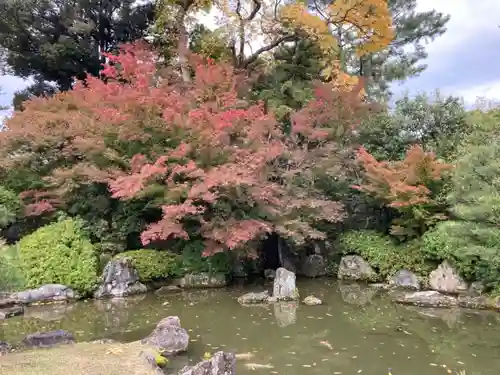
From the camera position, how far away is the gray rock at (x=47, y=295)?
967 cm

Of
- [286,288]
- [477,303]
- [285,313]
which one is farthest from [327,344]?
[477,303]

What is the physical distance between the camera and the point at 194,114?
10.8m

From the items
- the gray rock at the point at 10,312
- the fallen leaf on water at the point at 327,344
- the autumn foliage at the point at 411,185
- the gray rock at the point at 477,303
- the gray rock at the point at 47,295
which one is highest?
the autumn foliage at the point at 411,185

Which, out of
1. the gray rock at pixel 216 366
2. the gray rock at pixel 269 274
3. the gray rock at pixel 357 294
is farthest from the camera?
the gray rock at pixel 269 274

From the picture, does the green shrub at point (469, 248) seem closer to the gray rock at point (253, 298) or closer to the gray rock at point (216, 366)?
the gray rock at point (253, 298)

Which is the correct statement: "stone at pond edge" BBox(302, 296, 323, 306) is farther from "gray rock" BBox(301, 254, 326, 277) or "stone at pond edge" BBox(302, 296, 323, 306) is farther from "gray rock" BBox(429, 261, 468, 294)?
"gray rock" BBox(301, 254, 326, 277)

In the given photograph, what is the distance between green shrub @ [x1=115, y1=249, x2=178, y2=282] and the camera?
1103 centimetres

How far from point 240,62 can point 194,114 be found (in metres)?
5.98

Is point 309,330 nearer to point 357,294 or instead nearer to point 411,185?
point 357,294

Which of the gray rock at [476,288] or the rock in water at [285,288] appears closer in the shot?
the gray rock at [476,288]

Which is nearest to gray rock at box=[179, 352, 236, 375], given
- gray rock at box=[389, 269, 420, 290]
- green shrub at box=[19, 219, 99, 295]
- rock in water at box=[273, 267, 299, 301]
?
rock in water at box=[273, 267, 299, 301]

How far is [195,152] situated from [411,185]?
540cm

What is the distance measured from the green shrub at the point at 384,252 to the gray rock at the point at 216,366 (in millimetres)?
7503

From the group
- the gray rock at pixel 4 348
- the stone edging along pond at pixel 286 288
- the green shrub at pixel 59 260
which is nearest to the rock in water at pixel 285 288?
the stone edging along pond at pixel 286 288
